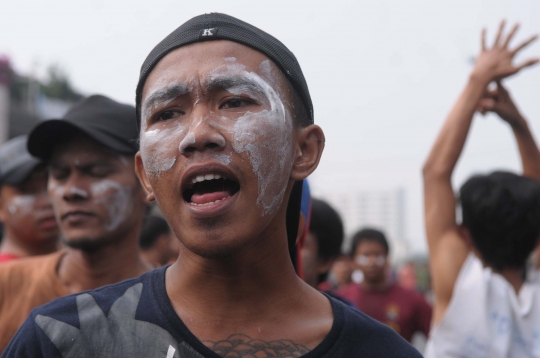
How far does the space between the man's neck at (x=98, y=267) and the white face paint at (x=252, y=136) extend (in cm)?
146

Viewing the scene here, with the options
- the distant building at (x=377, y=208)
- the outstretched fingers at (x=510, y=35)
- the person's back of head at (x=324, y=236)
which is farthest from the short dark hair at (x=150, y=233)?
the distant building at (x=377, y=208)

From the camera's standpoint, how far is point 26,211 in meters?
4.58

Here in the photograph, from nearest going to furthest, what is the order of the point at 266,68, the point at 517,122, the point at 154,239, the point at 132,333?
1. the point at 132,333
2. the point at 266,68
3. the point at 517,122
4. the point at 154,239

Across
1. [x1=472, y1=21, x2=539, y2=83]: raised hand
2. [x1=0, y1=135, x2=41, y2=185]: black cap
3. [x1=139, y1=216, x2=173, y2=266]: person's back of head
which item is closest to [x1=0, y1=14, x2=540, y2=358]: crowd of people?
[x1=472, y1=21, x2=539, y2=83]: raised hand

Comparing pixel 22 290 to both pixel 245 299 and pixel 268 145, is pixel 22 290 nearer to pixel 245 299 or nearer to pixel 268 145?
pixel 245 299

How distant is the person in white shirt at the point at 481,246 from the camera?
3.19 m

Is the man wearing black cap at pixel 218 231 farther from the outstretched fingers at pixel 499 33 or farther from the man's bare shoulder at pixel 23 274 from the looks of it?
the outstretched fingers at pixel 499 33

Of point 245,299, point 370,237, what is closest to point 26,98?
point 370,237

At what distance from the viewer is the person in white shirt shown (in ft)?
10.5

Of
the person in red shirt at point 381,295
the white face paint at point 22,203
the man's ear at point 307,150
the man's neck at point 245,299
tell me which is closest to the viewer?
the man's neck at point 245,299

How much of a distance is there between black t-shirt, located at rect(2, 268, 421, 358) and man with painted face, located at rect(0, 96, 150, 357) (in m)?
1.39

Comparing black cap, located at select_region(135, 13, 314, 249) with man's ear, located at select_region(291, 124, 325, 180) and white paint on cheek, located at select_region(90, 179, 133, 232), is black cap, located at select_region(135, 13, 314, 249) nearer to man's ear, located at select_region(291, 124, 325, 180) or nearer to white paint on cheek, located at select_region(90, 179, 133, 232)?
man's ear, located at select_region(291, 124, 325, 180)

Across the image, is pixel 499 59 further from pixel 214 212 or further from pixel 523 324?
pixel 214 212

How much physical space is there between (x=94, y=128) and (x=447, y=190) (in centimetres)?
170
